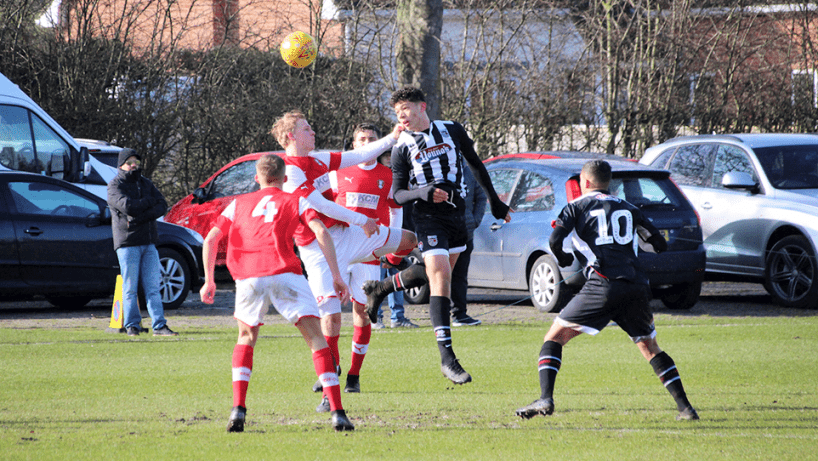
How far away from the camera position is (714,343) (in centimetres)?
983

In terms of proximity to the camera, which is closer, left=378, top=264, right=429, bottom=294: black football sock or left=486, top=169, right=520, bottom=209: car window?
left=378, top=264, right=429, bottom=294: black football sock

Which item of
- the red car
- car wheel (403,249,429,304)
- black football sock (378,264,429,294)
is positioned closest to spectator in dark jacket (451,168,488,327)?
car wheel (403,249,429,304)

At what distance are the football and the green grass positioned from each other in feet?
13.0

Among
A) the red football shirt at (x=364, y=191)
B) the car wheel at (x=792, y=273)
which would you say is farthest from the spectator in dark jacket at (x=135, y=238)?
the car wheel at (x=792, y=273)

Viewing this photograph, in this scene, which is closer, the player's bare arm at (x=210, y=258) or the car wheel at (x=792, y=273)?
the player's bare arm at (x=210, y=258)

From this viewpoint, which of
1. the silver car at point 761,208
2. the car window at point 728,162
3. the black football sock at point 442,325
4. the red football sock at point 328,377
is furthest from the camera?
the car window at point 728,162

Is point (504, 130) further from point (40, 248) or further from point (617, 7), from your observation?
point (40, 248)

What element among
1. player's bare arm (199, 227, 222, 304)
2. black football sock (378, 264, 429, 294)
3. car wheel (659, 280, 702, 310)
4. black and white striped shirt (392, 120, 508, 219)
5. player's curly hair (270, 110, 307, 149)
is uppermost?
player's curly hair (270, 110, 307, 149)

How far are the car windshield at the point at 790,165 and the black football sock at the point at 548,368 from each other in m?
7.72

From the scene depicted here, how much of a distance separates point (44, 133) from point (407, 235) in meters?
8.21

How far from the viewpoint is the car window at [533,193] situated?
41.1 feet

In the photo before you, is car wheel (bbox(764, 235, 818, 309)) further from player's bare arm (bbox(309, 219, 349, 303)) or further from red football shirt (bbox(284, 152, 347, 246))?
player's bare arm (bbox(309, 219, 349, 303))

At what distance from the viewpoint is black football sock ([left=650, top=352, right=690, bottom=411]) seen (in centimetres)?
614

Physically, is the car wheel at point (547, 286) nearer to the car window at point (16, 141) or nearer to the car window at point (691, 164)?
the car window at point (691, 164)
